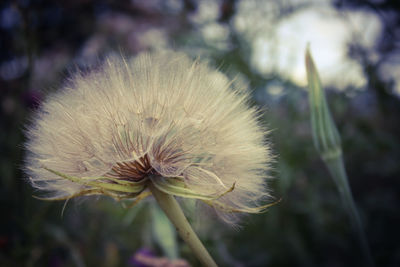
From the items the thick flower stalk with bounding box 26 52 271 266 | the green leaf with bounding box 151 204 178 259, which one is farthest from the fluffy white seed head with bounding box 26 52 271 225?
the green leaf with bounding box 151 204 178 259

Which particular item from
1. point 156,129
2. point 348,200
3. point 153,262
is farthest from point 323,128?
point 153,262

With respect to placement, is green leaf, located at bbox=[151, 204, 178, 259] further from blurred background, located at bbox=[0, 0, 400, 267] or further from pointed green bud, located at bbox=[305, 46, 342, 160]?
pointed green bud, located at bbox=[305, 46, 342, 160]

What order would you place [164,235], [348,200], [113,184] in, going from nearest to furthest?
[113,184] < [348,200] < [164,235]

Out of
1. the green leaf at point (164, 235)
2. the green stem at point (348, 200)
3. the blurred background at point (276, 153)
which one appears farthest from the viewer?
the blurred background at point (276, 153)

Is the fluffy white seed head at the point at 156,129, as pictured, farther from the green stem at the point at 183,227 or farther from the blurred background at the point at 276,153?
the blurred background at the point at 276,153

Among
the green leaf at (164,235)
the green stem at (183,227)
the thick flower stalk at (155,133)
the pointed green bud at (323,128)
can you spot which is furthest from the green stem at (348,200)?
the green leaf at (164,235)

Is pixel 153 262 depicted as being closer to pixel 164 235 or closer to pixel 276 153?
pixel 164 235

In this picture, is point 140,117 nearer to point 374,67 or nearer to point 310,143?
point 310,143
